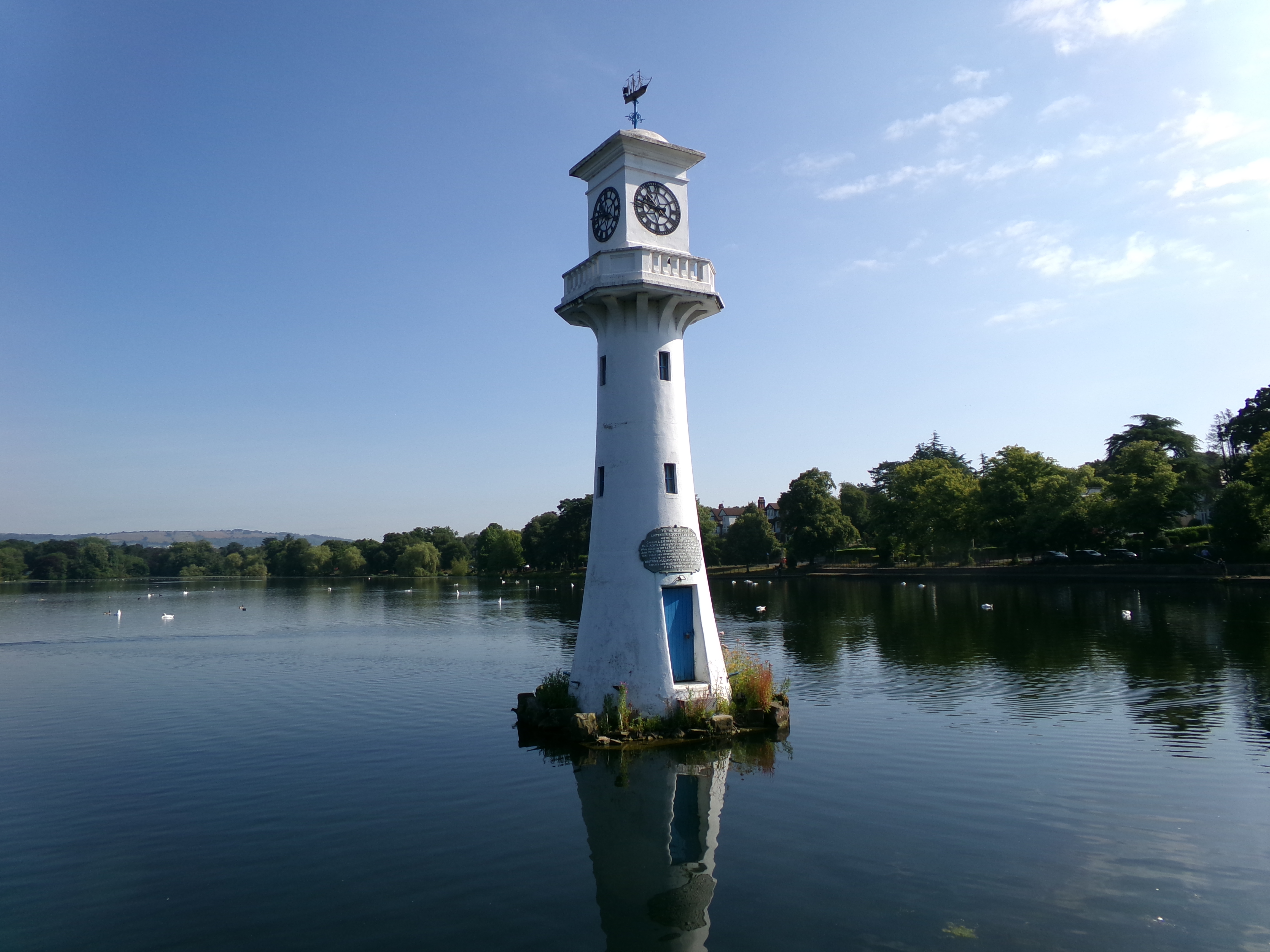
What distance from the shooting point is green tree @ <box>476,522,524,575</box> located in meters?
150

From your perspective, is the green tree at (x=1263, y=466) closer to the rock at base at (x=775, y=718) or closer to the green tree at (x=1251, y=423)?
the green tree at (x=1251, y=423)

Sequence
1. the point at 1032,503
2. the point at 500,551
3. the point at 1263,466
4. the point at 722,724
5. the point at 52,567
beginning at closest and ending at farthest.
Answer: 1. the point at 722,724
2. the point at 1263,466
3. the point at 1032,503
4. the point at 500,551
5. the point at 52,567

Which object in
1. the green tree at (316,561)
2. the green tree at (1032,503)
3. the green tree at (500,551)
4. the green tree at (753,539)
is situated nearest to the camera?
the green tree at (1032,503)

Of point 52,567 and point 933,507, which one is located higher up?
point 933,507

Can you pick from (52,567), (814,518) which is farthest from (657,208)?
(52,567)

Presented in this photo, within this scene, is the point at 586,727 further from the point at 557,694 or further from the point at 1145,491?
the point at 1145,491

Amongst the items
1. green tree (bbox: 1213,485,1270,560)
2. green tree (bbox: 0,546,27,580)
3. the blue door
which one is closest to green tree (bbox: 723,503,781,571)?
green tree (bbox: 1213,485,1270,560)

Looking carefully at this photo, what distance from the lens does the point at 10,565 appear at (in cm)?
16688

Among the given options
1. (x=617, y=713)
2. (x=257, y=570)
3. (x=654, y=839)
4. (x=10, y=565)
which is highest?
(x=10, y=565)

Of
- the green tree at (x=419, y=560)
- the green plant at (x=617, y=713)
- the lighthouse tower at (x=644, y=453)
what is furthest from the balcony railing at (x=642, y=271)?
the green tree at (x=419, y=560)

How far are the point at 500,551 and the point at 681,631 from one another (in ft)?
441

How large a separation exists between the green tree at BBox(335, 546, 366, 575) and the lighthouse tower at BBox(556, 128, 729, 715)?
166m

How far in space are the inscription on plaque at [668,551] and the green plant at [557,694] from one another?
4.25 m

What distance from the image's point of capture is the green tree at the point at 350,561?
173375 mm
